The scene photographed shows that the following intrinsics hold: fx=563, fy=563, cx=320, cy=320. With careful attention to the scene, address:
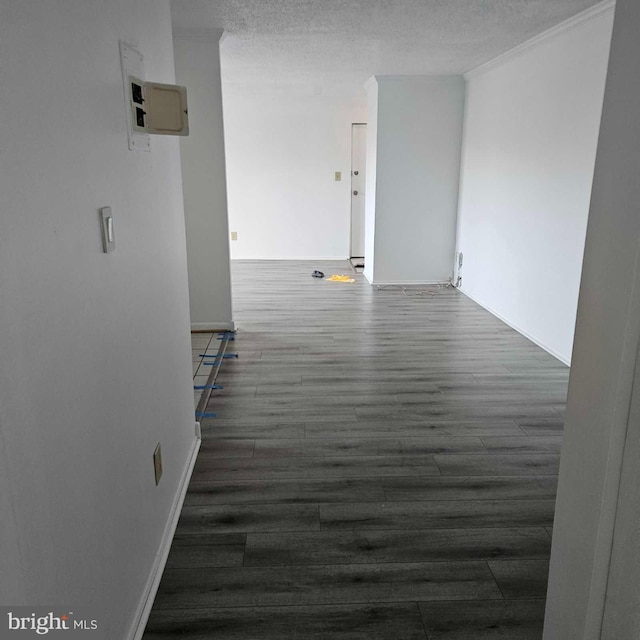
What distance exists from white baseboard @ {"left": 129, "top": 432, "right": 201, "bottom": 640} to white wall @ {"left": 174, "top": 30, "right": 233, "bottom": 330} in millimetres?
2425

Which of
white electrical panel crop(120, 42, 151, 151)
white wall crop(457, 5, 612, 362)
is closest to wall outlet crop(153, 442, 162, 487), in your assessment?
white electrical panel crop(120, 42, 151, 151)

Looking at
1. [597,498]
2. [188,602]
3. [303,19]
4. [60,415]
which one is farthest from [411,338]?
[60,415]

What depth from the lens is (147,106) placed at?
5.97 ft

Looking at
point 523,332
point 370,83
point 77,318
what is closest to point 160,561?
point 77,318

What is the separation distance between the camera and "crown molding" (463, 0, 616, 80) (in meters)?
3.54

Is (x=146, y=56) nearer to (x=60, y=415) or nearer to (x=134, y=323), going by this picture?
(x=134, y=323)

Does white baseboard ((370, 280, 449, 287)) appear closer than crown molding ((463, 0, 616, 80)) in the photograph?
No

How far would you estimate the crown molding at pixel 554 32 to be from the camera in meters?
3.54

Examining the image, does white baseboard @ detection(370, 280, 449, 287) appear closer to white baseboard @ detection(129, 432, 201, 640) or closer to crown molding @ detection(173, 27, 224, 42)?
crown molding @ detection(173, 27, 224, 42)

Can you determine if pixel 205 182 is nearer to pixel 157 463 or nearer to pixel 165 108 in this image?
pixel 165 108

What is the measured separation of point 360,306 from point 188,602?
4237mm

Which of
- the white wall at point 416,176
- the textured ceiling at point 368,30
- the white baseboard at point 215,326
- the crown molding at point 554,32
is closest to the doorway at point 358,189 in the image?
the white wall at point 416,176

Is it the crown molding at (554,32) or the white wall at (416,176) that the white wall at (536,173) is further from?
the white wall at (416,176)

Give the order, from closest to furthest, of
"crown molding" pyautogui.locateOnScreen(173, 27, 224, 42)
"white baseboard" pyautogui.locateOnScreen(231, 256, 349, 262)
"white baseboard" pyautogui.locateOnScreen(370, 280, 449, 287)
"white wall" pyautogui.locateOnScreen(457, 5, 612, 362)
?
"white wall" pyautogui.locateOnScreen(457, 5, 612, 362) < "crown molding" pyautogui.locateOnScreen(173, 27, 224, 42) < "white baseboard" pyautogui.locateOnScreen(370, 280, 449, 287) < "white baseboard" pyautogui.locateOnScreen(231, 256, 349, 262)
